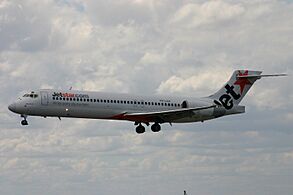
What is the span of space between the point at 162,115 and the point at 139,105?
2.95 meters

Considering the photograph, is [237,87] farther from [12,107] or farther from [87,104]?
[12,107]

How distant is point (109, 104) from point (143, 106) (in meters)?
4.99

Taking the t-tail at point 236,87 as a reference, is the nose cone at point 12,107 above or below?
below

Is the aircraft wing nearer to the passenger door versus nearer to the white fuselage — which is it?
the white fuselage

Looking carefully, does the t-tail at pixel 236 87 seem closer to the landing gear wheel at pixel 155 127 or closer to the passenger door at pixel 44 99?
the landing gear wheel at pixel 155 127

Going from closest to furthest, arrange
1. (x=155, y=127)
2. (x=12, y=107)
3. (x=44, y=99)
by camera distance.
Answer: (x=44, y=99) < (x=12, y=107) < (x=155, y=127)

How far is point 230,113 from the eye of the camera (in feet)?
332

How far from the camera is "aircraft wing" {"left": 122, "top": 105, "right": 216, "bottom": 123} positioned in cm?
9281

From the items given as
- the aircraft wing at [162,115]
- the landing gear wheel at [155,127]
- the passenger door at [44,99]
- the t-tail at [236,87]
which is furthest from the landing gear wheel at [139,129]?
the passenger door at [44,99]

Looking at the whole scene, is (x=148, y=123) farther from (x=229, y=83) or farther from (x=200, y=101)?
(x=229, y=83)

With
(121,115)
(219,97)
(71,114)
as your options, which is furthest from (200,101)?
(71,114)

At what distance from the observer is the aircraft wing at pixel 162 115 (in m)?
92.8

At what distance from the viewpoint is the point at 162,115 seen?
9406 centimetres

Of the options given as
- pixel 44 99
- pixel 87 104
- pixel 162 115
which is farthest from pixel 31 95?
pixel 162 115
